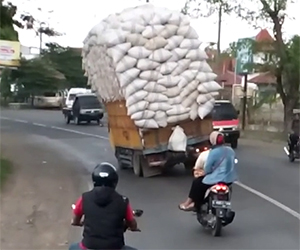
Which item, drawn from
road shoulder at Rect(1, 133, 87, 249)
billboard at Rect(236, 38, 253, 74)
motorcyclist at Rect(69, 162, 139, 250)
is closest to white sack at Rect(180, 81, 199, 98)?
road shoulder at Rect(1, 133, 87, 249)

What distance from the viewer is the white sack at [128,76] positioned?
1866cm

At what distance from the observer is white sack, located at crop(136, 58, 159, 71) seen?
18.7m

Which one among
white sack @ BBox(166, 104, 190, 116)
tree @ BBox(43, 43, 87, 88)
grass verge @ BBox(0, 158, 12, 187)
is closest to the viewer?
grass verge @ BBox(0, 158, 12, 187)

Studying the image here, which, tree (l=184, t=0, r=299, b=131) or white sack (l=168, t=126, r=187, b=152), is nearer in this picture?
white sack (l=168, t=126, r=187, b=152)

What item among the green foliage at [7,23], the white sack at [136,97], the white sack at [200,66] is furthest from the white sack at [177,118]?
the green foliage at [7,23]

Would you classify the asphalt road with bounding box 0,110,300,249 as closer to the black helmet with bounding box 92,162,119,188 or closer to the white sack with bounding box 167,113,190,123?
the white sack with bounding box 167,113,190,123

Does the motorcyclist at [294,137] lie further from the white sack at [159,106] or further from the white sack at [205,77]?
the white sack at [159,106]

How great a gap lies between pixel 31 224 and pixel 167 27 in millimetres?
8060

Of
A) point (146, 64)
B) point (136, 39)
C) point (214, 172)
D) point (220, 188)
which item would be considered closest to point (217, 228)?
point (220, 188)

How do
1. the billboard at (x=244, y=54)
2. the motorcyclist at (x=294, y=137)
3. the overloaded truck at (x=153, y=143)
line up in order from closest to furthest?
the overloaded truck at (x=153, y=143) < the motorcyclist at (x=294, y=137) < the billboard at (x=244, y=54)

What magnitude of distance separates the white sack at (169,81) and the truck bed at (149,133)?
0.94 meters

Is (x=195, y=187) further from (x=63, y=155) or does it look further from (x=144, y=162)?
(x=63, y=155)

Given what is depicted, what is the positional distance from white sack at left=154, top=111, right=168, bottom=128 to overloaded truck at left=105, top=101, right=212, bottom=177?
0.25 m

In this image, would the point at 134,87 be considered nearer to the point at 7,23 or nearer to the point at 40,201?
the point at 40,201
